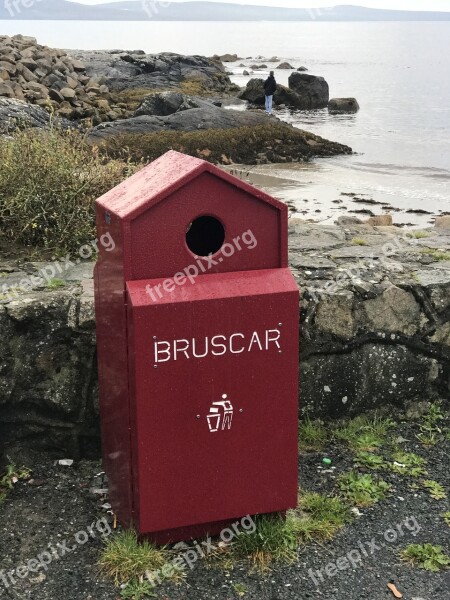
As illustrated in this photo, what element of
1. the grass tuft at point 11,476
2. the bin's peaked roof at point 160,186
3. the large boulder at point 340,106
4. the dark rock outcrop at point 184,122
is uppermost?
the bin's peaked roof at point 160,186

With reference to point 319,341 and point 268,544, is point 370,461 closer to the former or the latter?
point 319,341

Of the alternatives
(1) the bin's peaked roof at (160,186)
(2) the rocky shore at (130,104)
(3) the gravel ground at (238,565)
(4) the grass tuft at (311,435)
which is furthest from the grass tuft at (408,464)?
(2) the rocky shore at (130,104)

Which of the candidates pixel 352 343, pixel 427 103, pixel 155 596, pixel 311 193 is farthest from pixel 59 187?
pixel 427 103

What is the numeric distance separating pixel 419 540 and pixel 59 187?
3373 mm

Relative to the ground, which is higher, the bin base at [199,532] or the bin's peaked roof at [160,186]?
the bin's peaked roof at [160,186]

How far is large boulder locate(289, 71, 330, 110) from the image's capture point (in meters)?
41.1

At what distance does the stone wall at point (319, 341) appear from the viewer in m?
4.30

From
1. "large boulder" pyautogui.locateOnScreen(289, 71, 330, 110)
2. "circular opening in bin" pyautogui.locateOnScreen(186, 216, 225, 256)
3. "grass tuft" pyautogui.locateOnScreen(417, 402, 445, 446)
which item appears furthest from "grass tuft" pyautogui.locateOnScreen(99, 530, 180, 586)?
"large boulder" pyautogui.locateOnScreen(289, 71, 330, 110)

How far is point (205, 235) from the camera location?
405 cm

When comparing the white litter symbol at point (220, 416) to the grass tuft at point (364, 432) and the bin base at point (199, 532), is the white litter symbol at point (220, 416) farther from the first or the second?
the grass tuft at point (364, 432)

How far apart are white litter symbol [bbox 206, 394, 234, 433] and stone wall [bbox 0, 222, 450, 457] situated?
114 cm

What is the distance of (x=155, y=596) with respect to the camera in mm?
3406

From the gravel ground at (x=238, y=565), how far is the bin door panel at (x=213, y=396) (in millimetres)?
319

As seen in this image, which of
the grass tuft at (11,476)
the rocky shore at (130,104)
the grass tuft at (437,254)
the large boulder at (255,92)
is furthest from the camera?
the large boulder at (255,92)
